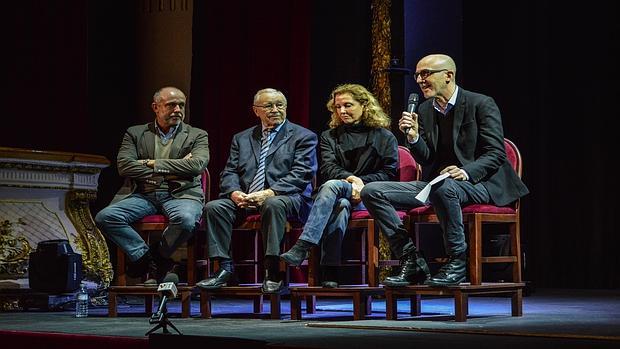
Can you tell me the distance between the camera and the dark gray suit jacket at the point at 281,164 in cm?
473

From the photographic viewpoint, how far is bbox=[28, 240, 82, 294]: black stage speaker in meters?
5.29

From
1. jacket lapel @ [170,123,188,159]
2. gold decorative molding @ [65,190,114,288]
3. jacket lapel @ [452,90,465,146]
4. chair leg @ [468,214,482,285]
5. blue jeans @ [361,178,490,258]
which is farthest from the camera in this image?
gold decorative molding @ [65,190,114,288]

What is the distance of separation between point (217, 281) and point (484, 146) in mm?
1329

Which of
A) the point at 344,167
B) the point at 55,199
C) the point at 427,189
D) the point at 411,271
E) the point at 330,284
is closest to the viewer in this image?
the point at 427,189

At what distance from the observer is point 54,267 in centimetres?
531

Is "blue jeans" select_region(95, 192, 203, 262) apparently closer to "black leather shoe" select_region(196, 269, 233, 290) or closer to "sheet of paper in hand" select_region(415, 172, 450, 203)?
"black leather shoe" select_region(196, 269, 233, 290)

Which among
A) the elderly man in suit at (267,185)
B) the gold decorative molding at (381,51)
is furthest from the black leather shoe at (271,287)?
the gold decorative molding at (381,51)

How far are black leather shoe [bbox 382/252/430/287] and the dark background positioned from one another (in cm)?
204

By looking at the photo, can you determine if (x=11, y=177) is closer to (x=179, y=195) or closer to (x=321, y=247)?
(x=179, y=195)

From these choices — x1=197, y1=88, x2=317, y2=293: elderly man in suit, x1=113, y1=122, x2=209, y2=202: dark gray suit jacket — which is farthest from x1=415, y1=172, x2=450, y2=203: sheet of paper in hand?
x1=113, y1=122, x2=209, y2=202: dark gray suit jacket

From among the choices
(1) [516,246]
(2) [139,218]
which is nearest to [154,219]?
(2) [139,218]

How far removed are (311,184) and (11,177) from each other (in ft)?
6.26

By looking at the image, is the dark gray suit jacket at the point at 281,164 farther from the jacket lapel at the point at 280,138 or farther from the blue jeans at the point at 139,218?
the blue jeans at the point at 139,218

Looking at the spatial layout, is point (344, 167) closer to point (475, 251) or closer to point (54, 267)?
point (475, 251)
